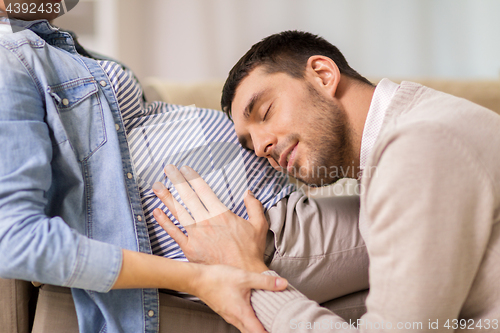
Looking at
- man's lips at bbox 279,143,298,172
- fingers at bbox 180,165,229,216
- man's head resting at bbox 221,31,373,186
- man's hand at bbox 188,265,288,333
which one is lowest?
man's hand at bbox 188,265,288,333

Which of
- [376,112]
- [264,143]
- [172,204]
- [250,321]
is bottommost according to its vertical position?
[250,321]

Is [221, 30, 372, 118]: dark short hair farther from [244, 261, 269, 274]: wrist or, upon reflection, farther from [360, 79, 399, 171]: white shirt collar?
[244, 261, 269, 274]: wrist

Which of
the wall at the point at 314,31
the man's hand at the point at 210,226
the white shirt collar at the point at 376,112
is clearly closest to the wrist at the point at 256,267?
the man's hand at the point at 210,226

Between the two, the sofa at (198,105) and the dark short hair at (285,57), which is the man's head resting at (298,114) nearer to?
the dark short hair at (285,57)

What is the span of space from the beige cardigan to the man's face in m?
0.31

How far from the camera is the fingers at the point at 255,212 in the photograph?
819mm

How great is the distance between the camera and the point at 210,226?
80 centimetres

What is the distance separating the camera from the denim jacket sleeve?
0.57 meters

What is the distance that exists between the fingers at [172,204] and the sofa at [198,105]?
0.60ft

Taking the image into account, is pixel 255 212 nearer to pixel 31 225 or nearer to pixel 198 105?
pixel 31 225

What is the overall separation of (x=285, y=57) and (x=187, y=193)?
49cm

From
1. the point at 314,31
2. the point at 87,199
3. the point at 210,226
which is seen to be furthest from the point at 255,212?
the point at 314,31

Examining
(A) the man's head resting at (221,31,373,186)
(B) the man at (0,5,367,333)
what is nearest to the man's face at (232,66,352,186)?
(A) the man's head resting at (221,31,373,186)

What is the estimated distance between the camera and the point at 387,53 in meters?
1.77
